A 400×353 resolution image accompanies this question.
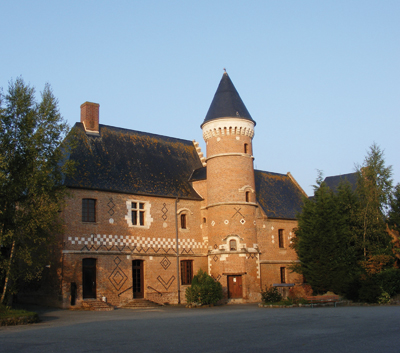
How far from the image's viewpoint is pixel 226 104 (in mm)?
29578

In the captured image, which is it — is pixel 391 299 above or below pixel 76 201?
below

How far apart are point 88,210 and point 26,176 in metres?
7.18

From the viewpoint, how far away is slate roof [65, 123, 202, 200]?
25891 millimetres

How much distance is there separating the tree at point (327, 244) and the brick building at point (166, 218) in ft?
10.9

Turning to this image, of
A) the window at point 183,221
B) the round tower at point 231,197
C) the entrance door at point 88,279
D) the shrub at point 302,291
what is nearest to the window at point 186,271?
the round tower at point 231,197

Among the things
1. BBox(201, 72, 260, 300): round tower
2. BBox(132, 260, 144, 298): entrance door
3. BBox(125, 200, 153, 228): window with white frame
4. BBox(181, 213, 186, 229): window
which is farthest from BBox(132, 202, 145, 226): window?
BBox(201, 72, 260, 300): round tower

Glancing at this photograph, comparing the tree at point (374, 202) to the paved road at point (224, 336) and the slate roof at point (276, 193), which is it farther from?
the paved road at point (224, 336)

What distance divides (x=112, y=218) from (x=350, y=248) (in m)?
14.1

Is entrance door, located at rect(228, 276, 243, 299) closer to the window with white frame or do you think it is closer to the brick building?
the brick building

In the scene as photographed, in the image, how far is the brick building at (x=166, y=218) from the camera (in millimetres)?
24484

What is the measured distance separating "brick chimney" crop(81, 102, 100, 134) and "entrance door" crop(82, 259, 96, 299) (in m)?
8.66

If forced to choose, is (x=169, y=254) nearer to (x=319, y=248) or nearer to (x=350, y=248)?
(x=319, y=248)

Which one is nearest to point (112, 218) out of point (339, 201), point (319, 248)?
point (319, 248)

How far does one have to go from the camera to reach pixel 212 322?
48.7 feet
